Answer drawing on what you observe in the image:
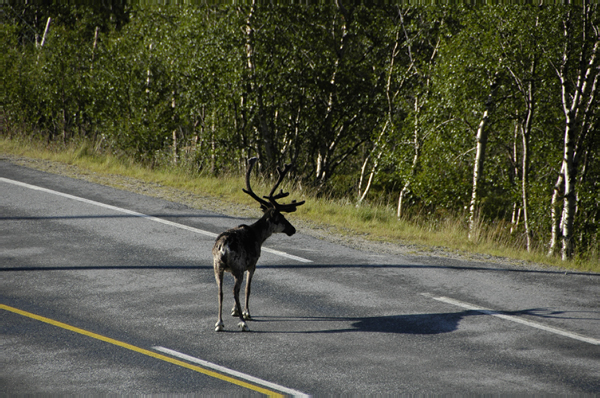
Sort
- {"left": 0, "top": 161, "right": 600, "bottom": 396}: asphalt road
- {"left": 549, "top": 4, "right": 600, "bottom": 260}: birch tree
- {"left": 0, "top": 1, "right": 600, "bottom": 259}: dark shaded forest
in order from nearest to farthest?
1. {"left": 0, "top": 161, "right": 600, "bottom": 396}: asphalt road
2. {"left": 549, "top": 4, "right": 600, "bottom": 260}: birch tree
3. {"left": 0, "top": 1, "right": 600, "bottom": 259}: dark shaded forest

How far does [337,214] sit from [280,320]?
614 centimetres

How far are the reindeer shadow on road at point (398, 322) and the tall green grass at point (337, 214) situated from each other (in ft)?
10.2

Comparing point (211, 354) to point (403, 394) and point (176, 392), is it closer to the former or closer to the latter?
point (176, 392)

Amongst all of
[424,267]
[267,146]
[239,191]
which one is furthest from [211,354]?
[267,146]

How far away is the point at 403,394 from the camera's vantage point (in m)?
5.39

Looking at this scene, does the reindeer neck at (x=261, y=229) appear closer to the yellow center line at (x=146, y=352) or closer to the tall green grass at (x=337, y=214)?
the yellow center line at (x=146, y=352)

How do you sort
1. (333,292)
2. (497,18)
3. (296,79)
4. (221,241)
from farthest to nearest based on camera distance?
(296,79), (497,18), (333,292), (221,241)

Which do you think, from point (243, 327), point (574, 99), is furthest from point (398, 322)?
point (574, 99)

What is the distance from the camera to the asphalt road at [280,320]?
5.64m

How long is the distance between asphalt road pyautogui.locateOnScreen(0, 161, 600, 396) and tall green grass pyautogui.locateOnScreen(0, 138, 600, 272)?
4.06 feet

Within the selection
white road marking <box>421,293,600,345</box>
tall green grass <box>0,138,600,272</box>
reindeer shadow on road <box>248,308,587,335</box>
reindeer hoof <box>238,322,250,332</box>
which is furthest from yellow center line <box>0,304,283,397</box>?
tall green grass <box>0,138,600,272</box>

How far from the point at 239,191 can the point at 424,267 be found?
247 inches

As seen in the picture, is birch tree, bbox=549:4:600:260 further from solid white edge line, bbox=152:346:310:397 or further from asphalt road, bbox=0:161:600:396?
solid white edge line, bbox=152:346:310:397

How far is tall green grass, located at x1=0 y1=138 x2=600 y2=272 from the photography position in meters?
11.0
